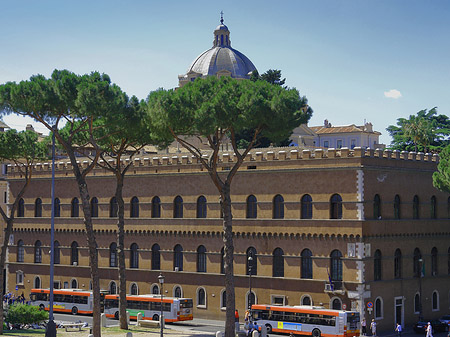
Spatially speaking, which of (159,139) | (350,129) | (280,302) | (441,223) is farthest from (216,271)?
(350,129)

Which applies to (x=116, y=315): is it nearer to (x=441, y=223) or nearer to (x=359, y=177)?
(x=359, y=177)

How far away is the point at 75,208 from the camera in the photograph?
229ft

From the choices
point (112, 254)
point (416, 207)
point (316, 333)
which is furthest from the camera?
point (112, 254)

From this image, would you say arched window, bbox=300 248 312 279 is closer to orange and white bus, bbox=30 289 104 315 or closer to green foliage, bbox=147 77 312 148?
green foliage, bbox=147 77 312 148

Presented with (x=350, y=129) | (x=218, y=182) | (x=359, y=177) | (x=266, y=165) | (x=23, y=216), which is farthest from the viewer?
(x=350, y=129)

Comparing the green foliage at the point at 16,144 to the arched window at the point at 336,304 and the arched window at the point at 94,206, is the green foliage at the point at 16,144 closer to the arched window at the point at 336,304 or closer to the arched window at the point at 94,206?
the arched window at the point at 94,206

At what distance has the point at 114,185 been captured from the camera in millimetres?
66875

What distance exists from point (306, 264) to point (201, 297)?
921 centimetres

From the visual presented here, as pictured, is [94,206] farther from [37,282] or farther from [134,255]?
[37,282]

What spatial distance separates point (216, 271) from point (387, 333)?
12.9 metres

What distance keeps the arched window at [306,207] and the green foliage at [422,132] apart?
1323 inches

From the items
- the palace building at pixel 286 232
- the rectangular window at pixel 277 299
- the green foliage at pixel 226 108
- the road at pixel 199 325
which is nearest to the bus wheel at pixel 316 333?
the palace building at pixel 286 232

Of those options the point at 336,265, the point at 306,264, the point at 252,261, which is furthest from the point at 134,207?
the point at 336,265

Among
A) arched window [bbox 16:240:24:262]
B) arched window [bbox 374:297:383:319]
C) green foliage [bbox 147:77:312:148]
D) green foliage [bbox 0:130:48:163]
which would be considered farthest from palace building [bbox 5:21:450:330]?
green foliage [bbox 0:130:48:163]
